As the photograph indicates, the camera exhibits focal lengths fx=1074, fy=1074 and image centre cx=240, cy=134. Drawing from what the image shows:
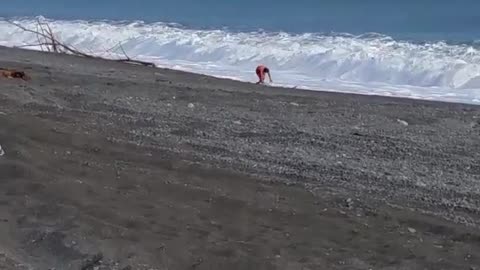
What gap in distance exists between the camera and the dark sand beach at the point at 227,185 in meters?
4.88

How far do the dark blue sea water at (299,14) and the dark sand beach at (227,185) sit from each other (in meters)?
13.2

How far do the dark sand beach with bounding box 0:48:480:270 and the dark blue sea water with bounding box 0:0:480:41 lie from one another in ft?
43.4

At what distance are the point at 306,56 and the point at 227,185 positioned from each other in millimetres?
11979

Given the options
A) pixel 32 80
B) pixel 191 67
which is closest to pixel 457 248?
pixel 32 80

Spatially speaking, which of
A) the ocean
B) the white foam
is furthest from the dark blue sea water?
the white foam

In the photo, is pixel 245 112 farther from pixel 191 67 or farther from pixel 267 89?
pixel 191 67

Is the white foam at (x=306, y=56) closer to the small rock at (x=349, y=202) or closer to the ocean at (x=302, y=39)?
the ocean at (x=302, y=39)

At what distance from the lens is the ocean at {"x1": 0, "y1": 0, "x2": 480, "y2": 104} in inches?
607

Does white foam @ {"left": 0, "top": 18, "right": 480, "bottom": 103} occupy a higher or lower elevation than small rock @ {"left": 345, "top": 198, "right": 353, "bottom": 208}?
higher

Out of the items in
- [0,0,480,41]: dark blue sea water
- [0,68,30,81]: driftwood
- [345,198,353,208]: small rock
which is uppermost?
[0,0,480,41]: dark blue sea water

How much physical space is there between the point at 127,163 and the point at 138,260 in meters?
1.72

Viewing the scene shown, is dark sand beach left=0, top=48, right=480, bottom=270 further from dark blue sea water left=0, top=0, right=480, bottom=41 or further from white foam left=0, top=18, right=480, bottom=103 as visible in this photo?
dark blue sea water left=0, top=0, right=480, bottom=41

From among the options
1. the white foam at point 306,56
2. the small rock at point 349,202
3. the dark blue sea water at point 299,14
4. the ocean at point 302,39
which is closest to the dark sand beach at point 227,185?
the small rock at point 349,202

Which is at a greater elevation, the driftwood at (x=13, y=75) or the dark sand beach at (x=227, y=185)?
the driftwood at (x=13, y=75)
